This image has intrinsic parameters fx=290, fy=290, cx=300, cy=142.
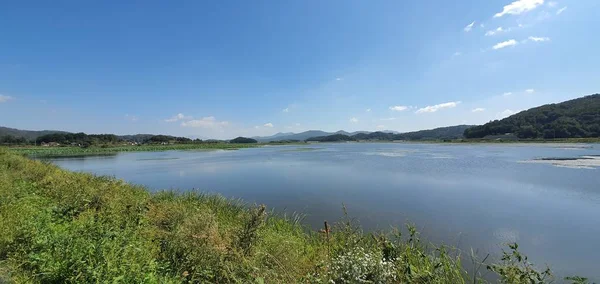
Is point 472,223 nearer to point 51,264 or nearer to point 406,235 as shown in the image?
point 406,235

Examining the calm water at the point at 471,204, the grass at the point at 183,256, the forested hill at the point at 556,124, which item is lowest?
the calm water at the point at 471,204

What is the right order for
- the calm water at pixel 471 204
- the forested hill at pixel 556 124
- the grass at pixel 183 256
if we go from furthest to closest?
the forested hill at pixel 556 124
the calm water at pixel 471 204
the grass at pixel 183 256

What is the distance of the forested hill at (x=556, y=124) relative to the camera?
87.1 meters

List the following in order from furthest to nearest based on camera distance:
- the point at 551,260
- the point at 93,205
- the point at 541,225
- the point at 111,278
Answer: the point at 541,225 → the point at 93,205 → the point at 551,260 → the point at 111,278

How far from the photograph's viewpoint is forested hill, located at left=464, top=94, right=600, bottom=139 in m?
87.1

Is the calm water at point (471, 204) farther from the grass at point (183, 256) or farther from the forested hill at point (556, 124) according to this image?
the forested hill at point (556, 124)

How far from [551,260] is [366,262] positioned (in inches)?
230

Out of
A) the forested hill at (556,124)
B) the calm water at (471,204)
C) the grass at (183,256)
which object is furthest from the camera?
the forested hill at (556,124)

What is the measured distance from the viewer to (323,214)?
1158cm

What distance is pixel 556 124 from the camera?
92812 mm

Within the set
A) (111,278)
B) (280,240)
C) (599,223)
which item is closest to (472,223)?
(599,223)

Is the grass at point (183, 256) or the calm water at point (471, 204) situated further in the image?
the calm water at point (471, 204)

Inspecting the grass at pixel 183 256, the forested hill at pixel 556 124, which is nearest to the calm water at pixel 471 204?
the grass at pixel 183 256

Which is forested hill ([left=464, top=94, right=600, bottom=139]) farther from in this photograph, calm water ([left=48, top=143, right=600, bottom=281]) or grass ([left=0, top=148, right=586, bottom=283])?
grass ([left=0, top=148, right=586, bottom=283])
